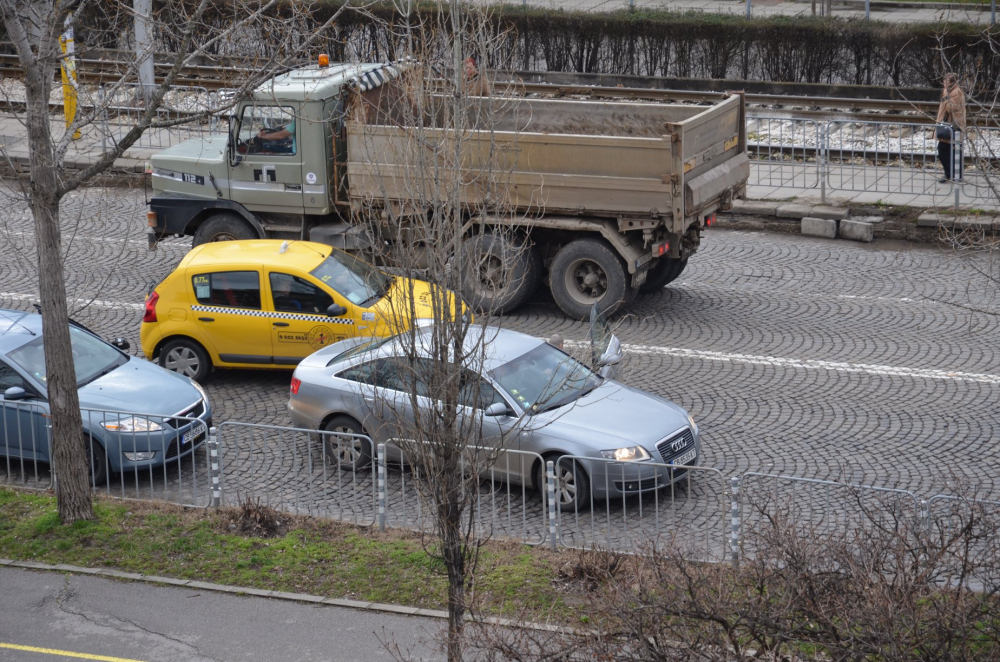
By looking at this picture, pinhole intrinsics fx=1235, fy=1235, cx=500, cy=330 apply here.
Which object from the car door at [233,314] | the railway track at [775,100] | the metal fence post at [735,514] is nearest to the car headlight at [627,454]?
the metal fence post at [735,514]

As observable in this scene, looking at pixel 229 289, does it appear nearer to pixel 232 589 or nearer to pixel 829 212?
pixel 232 589

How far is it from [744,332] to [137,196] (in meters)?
10.8

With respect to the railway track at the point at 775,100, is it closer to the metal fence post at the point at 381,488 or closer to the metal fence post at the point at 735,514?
the metal fence post at the point at 381,488

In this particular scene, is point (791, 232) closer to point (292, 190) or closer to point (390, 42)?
point (292, 190)

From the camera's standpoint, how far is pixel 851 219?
1809cm

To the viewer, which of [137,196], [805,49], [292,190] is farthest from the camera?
[805,49]

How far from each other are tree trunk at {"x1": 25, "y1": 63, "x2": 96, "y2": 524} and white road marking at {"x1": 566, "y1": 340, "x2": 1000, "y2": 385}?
613 cm

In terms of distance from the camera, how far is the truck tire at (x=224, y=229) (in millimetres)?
15938

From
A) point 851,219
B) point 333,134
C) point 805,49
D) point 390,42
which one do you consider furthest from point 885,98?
point 333,134

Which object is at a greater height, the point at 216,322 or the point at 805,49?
the point at 805,49

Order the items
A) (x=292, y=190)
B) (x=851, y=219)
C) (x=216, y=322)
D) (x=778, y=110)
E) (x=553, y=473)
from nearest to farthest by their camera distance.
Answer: (x=553, y=473) < (x=216, y=322) < (x=292, y=190) < (x=851, y=219) < (x=778, y=110)

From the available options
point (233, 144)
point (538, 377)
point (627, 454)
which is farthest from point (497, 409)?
point (233, 144)

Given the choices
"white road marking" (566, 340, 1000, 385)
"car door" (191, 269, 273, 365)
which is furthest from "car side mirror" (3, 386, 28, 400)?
"white road marking" (566, 340, 1000, 385)

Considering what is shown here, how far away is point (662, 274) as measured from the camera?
15.7 meters
